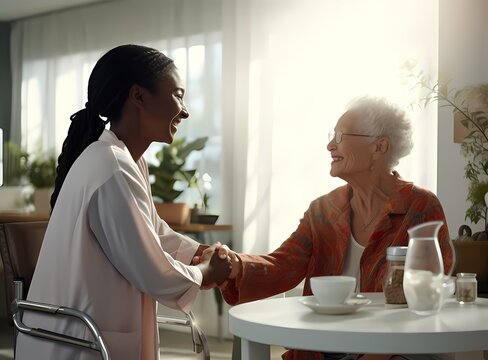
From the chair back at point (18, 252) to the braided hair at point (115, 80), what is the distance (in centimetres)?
42

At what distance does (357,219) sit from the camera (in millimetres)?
2688

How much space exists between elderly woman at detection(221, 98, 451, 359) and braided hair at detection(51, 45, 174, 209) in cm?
66

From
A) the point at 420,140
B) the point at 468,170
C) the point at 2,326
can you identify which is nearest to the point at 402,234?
the point at 468,170

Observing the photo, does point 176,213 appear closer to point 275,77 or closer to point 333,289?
point 275,77

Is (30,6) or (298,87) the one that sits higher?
(30,6)

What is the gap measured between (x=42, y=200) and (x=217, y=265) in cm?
525

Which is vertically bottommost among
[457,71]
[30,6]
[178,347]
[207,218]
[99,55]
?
[178,347]

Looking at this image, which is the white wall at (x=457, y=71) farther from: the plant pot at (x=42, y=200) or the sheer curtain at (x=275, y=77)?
the plant pot at (x=42, y=200)

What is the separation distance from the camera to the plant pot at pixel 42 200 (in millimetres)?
7508

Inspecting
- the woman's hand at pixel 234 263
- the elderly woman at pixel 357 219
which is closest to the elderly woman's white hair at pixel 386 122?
the elderly woman at pixel 357 219

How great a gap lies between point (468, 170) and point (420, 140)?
4.20ft

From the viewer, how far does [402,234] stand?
256cm

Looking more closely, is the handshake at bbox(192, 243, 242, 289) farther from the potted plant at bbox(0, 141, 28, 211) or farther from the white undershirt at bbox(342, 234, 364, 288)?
the potted plant at bbox(0, 141, 28, 211)

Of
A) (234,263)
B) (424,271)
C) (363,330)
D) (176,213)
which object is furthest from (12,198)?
(363,330)
